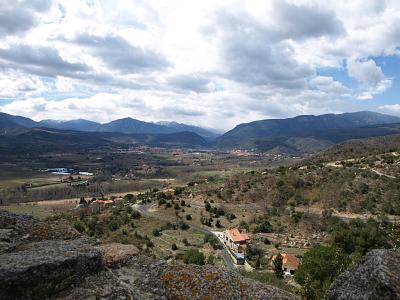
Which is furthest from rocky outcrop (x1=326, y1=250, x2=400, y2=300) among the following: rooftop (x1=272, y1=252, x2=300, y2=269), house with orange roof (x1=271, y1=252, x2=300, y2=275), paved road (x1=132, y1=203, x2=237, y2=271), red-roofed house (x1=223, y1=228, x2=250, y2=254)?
red-roofed house (x1=223, y1=228, x2=250, y2=254)

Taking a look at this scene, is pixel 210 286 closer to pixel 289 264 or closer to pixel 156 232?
pixel 289 264

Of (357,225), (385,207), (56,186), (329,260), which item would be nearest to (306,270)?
(329,260)

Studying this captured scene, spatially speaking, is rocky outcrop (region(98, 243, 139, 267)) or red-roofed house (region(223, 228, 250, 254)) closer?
rocky outcrop (region(98, 243, 139, 267))

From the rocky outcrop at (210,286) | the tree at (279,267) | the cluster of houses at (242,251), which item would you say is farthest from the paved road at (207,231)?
the rocky outcrop at (210,286)

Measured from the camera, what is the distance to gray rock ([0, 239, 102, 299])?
8.23m

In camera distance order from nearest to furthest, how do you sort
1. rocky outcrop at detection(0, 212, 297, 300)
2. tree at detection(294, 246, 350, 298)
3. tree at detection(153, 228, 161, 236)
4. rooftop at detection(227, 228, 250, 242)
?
rocky outcrop at detection(0, 212, 297, 300) < tree at detection(294, 246, 350, 298) < rooftop at detection(227, 228, 250, 242) < tree at detection(153, 228, 161, 236)

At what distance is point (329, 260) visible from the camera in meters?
34.5

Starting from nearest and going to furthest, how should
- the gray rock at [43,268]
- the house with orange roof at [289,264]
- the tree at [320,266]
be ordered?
the gray rock at [43,268] < the tree at [320,266] < the house with orange roof at [289,264]

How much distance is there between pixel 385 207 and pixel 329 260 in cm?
3730

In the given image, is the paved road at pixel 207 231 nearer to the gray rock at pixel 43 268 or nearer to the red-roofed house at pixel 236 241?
the red-roofed house at pixel 236 241

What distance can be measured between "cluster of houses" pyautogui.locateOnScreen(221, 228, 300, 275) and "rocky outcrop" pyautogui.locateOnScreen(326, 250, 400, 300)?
38.9 metres

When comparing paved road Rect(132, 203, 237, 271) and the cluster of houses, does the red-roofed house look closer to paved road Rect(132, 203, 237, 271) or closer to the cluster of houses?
the cluster of houses

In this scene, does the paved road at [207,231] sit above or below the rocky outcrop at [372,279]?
below

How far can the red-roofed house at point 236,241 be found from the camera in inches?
2297
